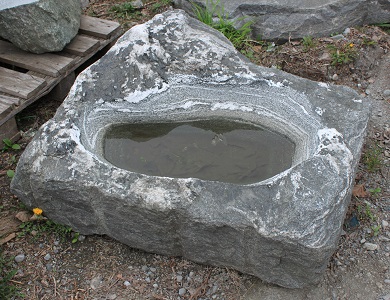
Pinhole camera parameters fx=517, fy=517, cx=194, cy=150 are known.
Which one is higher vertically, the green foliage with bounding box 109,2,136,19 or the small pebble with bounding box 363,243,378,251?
the green foliage with bounding box 109,2,136,19

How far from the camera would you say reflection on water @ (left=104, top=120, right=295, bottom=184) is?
9.05ft

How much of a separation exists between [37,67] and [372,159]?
7.65 feet

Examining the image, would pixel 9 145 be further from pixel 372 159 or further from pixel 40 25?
pixel 372 159

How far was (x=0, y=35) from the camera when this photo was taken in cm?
368

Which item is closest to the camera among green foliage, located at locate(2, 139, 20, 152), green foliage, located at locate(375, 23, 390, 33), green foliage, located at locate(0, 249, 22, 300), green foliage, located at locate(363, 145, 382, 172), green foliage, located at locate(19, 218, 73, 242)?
green foliage, located at locate(0, 249, 22, 300)

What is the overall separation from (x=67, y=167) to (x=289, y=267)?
1.20 meters

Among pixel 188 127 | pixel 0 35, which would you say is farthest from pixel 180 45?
pixel 0 35

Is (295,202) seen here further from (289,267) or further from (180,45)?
(180,45)

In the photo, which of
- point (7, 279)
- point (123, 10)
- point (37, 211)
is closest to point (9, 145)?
point (37, 211)

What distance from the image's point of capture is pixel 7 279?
105 inches

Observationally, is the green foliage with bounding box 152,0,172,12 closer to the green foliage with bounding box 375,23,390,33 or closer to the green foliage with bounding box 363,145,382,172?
the green foliage with bounding box 375,23,390,33

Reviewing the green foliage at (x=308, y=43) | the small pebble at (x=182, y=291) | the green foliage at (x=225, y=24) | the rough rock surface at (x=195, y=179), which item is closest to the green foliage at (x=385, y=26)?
the green foliage at (x=308, y=43)

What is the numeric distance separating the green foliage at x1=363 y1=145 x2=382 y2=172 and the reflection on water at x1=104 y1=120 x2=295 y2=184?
0.67m

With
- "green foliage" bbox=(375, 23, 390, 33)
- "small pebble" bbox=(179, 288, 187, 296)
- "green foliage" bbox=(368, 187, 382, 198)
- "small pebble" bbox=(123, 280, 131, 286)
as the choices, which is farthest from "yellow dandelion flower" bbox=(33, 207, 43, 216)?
"green foliage" bbox=(375, 23, 390, 33)
